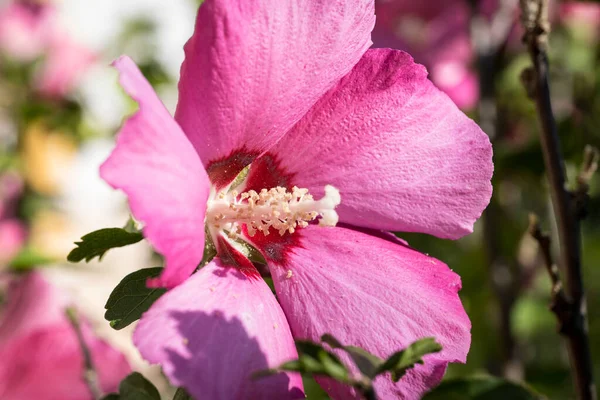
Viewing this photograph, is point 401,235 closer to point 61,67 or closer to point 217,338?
point 217,338

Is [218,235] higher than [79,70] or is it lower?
higher

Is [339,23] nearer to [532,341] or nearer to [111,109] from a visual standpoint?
[532,341]

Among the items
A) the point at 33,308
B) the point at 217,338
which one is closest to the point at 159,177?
the point at 217,338

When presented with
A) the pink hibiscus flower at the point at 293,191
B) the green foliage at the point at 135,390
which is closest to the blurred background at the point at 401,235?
the green foliage at the point at 135,390

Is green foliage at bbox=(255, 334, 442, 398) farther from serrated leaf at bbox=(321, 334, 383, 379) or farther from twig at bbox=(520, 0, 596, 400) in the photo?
twig at bbox=(520, 0, 596, 400)

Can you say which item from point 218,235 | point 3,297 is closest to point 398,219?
point 218,235

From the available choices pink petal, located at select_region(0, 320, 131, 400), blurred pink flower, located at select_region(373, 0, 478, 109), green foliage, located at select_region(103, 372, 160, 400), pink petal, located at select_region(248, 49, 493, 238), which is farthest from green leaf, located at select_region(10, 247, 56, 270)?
blurred pink flower, located at select_region(373, 0, 478, 109)
